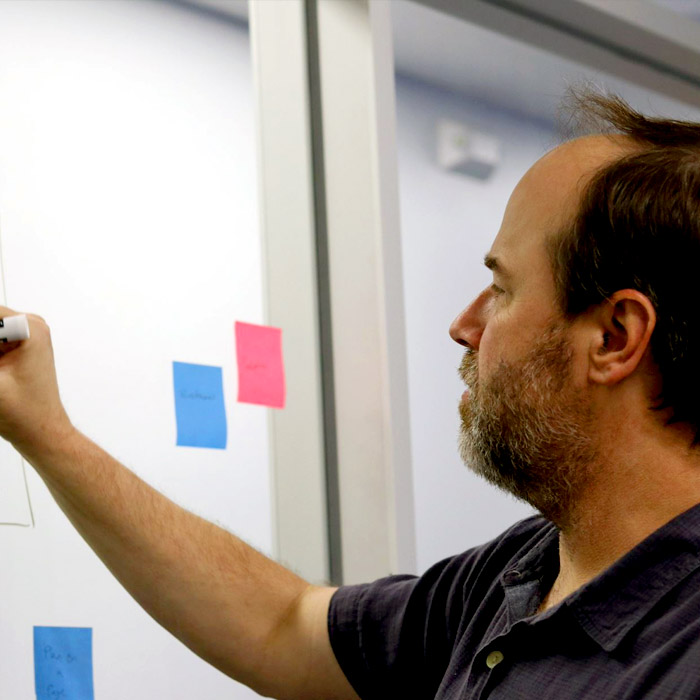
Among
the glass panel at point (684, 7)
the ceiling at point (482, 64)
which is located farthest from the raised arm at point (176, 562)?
the glass panel at point (684, 7)

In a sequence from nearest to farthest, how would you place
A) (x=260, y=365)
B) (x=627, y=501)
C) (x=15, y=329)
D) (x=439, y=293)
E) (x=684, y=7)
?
(x=15, y=329)
(x=627, y=501)
(x=260, y=365)
(x=439, y=293)
(x=684, y=7)

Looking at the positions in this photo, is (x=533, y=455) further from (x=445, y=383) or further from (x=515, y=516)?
(x=515, y=516)

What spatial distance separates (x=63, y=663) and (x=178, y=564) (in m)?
0.18

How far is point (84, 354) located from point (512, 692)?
0.62 meters

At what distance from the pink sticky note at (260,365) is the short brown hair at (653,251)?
1.47 feet

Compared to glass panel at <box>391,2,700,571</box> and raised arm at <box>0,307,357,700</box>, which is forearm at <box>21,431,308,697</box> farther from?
glass panel at <box>391,2,700,571</box>

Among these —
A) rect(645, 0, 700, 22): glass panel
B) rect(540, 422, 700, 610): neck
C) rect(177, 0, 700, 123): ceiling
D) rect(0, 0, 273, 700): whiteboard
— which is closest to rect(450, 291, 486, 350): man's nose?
rect(540, 422, 700, 610): neck

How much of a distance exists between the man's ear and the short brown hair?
13mm

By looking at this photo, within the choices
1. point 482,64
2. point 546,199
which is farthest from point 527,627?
point 482,64

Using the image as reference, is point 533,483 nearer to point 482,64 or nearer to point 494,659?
point 494,659

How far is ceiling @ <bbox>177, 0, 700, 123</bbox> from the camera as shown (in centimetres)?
166

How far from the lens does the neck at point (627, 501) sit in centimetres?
100

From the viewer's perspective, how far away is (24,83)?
1.19 metres

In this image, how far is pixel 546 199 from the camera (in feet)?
3.64
